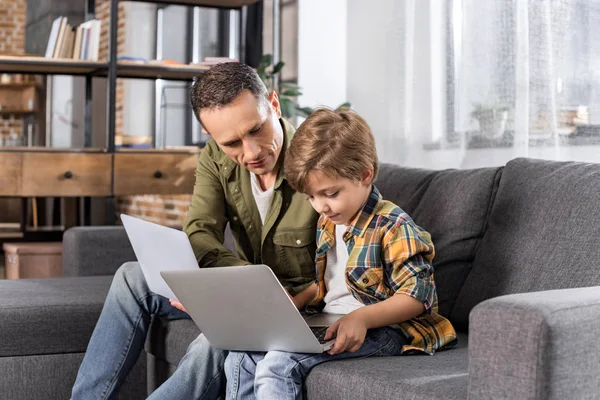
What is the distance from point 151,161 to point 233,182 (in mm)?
1930

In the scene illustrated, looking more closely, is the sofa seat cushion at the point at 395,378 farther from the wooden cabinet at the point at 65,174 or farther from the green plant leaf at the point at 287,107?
the wooden cabinet at the point at 65,174

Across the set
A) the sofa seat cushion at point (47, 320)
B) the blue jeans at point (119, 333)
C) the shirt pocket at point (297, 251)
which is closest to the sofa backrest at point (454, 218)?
the shirt pocket at point (297, 251)

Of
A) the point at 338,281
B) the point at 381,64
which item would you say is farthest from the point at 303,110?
the point at 338,281

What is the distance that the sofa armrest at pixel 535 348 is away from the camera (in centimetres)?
126

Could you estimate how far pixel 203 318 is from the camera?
171 cm

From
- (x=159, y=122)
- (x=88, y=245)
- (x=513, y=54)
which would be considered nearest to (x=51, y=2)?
(x=159, y=122)

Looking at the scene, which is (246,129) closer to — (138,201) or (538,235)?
(538,235)

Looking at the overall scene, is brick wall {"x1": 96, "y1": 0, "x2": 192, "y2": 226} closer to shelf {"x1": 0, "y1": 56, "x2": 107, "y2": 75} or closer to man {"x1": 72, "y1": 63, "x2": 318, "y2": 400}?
shelf {"x1": 0, "y1": 56, "x2": 107, "y2": 75}

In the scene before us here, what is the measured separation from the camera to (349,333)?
1646 millimetres

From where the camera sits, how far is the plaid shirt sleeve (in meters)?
1.70

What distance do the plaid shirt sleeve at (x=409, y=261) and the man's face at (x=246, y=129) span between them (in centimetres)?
40

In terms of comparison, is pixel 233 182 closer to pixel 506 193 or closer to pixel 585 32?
pixel 506 193

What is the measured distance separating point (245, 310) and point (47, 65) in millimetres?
2862

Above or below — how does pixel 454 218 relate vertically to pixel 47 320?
above
